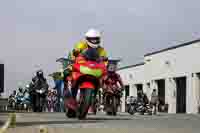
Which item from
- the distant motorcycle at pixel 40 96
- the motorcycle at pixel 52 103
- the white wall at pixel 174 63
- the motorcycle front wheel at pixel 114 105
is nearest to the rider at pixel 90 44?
the motorcycle front wheel at pixel 114 105

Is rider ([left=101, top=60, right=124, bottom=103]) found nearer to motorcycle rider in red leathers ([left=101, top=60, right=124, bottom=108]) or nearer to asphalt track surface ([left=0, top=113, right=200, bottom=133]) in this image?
motorcycle rider in red leathers ([left=101, top=60, right=124, bottom=108])

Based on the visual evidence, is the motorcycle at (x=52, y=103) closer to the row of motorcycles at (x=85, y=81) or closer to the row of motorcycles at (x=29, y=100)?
the row of motorcycles at (x=29, y=100)

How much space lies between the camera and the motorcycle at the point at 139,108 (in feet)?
97.2

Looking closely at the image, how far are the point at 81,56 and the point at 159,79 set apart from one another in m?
42.7

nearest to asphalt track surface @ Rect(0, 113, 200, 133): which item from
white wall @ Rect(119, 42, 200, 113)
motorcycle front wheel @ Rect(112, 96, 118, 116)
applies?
motorcycle front wheel @ Rect(112, 96, 118, 116)

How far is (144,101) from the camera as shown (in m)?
30.4

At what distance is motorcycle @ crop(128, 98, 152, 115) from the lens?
97.2 ft

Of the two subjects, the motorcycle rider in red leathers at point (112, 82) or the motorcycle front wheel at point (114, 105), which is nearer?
the motorcycle front wheel at point (114, 105)

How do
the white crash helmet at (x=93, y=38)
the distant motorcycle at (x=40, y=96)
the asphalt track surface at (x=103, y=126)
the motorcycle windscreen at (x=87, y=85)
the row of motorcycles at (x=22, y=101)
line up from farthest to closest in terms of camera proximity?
1. the row of motorcycles at (x=22, y=101)
2. the distant motorcycle at (x=40, y=96)
3. the white crash helmet at (x=93, y=38)
4. the motorcycle windscreen at (x=87, y=85)
5. the asphalt track surface at (x=103, y=126)

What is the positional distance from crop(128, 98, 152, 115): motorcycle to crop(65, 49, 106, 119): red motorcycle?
1542 cm

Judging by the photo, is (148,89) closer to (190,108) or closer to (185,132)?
(190,108)

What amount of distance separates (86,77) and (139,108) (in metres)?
16.2

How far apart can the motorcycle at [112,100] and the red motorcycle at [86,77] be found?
6.93 m

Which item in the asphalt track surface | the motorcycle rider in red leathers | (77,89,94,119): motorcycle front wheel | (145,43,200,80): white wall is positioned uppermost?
(145,43,200,80): white wall
